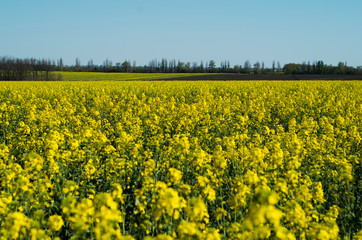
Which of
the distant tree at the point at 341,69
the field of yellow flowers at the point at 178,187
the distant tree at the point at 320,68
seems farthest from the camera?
the distant tree at the point at 320,68

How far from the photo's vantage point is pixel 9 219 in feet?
8.46

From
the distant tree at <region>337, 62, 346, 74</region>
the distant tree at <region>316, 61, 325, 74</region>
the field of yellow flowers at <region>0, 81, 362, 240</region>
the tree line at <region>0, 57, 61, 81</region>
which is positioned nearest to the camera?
the field of yellow flowers at <region>0, 81, 362, 240</region>

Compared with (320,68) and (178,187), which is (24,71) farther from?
(320,68)

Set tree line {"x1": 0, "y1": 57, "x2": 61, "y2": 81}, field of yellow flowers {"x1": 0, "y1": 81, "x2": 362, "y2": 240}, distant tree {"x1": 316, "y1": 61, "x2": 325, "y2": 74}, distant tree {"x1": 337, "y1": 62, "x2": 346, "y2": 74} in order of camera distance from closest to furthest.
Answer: field of yellow flowers {"x1": 0, "y1": 81, "x2": 362, "y2": 240}
tree line {"x1": 0, "y1": 57, "x2": 61, "y2": 81}
distant tree {"x1": 337, "y1": 62, "x2": 346, "y2": 74}
distant tree {"x1": 316, "y1": 61, "x2": 325, "y2": 74}

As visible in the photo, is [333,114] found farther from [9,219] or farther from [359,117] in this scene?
[9,219]

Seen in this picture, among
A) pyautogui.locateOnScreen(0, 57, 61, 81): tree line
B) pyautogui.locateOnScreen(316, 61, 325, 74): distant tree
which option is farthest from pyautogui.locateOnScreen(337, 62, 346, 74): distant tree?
pyautogui.locateOnScreen(0, 57, 61, 81): tree line

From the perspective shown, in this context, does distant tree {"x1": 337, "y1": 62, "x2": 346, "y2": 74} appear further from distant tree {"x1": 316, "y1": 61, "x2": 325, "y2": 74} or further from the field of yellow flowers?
the field of yellow flowers

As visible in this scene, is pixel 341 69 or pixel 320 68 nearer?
pixel 341 69

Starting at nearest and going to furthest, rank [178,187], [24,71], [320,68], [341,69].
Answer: [178,187] → [24,71] → [341,69] → [320,68]

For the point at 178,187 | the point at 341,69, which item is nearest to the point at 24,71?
the point at 178,187

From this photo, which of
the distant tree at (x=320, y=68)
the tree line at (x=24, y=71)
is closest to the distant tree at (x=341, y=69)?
the distant tree at (x=320, y=68)

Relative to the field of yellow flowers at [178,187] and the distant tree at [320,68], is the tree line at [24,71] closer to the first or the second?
the field of yellow flowers at [178,187]

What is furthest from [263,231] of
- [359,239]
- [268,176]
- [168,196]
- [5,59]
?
[5,59]

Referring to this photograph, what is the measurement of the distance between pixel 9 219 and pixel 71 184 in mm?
963
